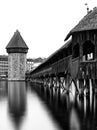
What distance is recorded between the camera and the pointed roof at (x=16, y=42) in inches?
2992

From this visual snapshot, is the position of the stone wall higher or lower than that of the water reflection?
Result: higher

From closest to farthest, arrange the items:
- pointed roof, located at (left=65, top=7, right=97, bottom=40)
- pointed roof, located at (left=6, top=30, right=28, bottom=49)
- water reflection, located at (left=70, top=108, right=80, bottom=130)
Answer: water reflection, located at (left=70, top=108, right=80, bottom=130) → pointed roof, located at (left=65, top=7, right=97, bottom=40) → pointed roof, located at (left=6, top=30, right=28, bottom=49)

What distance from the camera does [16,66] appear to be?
3007 inches

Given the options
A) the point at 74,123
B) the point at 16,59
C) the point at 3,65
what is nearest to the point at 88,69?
the point at 74,123

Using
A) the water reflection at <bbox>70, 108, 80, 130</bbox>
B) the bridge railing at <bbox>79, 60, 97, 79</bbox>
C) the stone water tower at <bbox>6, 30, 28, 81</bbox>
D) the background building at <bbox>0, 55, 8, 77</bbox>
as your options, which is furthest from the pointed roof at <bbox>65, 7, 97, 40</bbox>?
the background building at <bbox>0, 55, 8, 77</bbox>

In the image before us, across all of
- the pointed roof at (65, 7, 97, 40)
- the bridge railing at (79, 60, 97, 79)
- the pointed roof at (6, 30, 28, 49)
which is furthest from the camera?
the pointed roof at (6, 30, 28, 49)

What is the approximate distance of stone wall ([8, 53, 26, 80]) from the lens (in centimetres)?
7575

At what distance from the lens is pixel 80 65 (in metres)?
14.2

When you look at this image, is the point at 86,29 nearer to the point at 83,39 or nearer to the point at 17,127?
the point at 83,39

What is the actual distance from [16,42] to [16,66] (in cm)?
640

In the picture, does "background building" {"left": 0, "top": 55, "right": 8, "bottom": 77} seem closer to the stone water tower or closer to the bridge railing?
the stone water tower

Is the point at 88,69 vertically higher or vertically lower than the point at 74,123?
higher

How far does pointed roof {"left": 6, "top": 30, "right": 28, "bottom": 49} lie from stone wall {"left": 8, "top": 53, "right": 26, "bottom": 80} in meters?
2.10

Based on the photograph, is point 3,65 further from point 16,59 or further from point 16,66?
point 16,59
